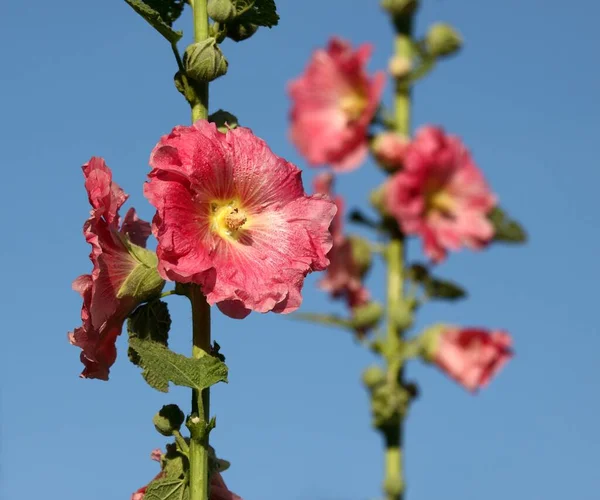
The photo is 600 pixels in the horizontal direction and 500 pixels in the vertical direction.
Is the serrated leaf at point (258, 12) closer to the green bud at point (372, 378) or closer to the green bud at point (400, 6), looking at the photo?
the green bud at point (372, 378)

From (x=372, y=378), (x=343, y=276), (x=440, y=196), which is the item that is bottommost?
(x=372, y=378)

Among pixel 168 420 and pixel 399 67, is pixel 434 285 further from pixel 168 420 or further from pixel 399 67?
pixel 168 420

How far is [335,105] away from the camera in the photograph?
5.31 meters

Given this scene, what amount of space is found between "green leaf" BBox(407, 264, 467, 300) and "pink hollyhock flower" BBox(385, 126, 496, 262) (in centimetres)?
10

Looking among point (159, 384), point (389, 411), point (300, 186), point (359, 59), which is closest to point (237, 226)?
point (300, 186)

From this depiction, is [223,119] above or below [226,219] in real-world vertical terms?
above

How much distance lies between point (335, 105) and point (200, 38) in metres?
3.40

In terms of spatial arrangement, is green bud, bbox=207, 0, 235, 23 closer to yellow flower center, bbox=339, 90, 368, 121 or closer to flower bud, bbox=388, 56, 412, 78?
flower bud, bbox=388, 56, 412, 78

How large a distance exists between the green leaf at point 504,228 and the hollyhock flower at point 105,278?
10.2 feet

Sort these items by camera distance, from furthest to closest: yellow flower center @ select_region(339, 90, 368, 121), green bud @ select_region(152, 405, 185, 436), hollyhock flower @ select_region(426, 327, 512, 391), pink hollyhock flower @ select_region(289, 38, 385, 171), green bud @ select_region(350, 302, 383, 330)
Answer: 1. yellow flower center @ select_region(339, 90, 368, 121)
2. pink hollyhock flower @ select_region(289, 38, 385, 171)
3. hollyhock flower @ select_region(426, 327, 512, 391)
4. green bud @ select_region(350, 302, 383, 330)
5. green bud @ select_region(152, 405, 185, 436)

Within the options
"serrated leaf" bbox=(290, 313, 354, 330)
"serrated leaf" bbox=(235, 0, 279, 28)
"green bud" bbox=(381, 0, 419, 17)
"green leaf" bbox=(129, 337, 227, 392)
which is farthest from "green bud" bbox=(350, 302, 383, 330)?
"green leaf" bbox=(129, 337, 227, 392)

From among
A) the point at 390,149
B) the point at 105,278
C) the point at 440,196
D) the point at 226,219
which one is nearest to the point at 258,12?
the point at 226,219

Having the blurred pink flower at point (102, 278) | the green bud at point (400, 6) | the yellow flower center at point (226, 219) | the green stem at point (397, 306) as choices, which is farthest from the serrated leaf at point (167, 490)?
the green bud at point (400, 6)

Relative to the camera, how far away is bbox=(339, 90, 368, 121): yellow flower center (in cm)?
516
